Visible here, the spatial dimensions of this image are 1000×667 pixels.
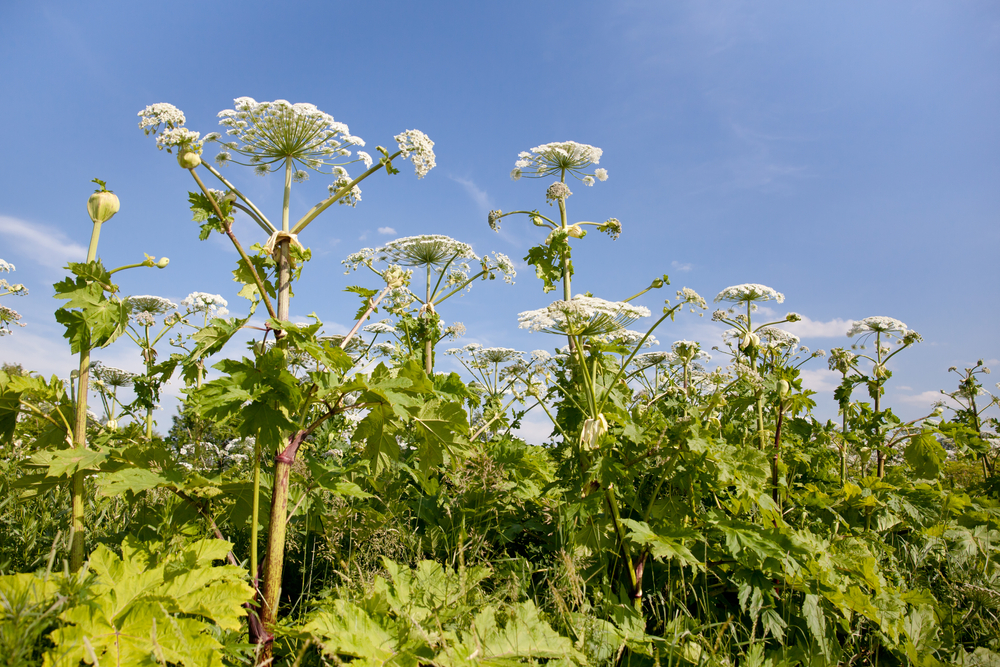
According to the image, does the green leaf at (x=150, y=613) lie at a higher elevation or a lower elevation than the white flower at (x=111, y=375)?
lower

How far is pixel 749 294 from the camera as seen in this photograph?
16.3ft

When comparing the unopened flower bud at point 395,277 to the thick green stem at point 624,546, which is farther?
the unopened flower bud at point 395,277

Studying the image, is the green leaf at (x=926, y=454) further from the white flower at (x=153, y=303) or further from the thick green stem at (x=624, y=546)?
the white flower at (x=153, y=303)

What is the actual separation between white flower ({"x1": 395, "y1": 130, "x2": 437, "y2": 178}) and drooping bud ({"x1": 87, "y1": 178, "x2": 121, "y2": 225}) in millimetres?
1451

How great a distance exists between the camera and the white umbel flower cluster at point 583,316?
10.6 feet

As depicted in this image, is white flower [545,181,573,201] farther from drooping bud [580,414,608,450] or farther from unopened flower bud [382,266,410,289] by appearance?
drooping bud [580,414,608,450]

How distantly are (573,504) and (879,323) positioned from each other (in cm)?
602

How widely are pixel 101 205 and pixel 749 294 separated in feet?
16.1

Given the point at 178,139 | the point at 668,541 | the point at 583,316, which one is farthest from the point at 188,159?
the point at 668,541

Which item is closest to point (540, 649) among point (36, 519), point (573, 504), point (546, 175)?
point (573, 504)

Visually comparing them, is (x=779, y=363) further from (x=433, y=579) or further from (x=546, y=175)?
(x=433, y=579)

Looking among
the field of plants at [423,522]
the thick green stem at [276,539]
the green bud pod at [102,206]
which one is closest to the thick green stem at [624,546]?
the field of plants at [423,522]

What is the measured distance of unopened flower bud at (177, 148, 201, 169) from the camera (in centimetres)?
250

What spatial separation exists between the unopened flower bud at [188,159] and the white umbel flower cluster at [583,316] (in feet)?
6.61
